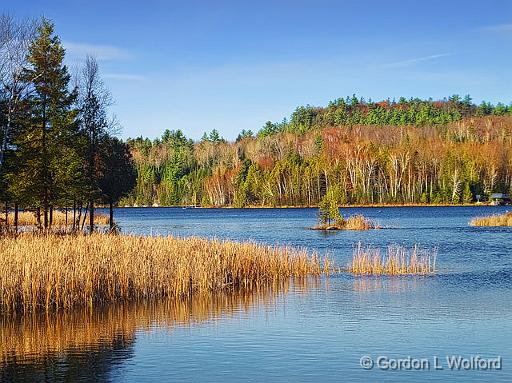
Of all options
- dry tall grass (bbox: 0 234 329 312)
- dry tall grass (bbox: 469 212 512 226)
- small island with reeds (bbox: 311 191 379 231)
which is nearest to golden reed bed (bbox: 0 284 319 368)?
dry tall grass (bbox: 0 234 329 312)

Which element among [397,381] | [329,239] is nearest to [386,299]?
[397,381]

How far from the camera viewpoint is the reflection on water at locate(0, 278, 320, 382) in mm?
14383

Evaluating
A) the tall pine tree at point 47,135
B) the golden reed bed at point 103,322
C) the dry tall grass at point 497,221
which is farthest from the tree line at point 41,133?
the dry tall grass at point 497,221

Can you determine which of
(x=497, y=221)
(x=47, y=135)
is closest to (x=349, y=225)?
(x=497, y=221)

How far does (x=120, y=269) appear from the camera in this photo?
22.1 meters

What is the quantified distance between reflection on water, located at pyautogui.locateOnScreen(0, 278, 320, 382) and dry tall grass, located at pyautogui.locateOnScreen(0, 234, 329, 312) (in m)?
0.61

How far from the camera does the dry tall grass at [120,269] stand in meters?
19.9

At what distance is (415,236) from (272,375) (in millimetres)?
42595

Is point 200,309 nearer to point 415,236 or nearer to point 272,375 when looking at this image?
point 272,375

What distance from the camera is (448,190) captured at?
13138 centimetres

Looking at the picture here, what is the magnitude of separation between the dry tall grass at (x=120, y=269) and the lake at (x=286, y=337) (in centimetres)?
83

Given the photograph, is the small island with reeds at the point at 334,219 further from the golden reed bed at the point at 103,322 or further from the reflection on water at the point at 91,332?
the golden reed bed at the point at 103,322

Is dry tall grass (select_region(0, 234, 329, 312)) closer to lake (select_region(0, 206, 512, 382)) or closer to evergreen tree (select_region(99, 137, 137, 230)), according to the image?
lake (select_region(0, 206, 512, 382))

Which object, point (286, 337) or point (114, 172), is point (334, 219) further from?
point (286, 337)
